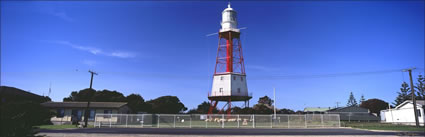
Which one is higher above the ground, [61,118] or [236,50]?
[236,50]

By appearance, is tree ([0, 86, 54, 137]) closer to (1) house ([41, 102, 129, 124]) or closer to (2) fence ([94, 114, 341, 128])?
(2) fence ([94, 114, 341, 128])

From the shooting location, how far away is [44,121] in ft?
21.2

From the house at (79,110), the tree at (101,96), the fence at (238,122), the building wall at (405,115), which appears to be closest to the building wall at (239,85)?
the fence at (238,122)

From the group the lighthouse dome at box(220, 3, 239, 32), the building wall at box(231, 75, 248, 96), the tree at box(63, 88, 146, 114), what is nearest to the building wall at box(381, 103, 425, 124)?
the building wall at box(231, 75, 248, 96)

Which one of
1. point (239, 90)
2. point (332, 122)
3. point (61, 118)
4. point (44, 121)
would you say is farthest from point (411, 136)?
point (61, 118)

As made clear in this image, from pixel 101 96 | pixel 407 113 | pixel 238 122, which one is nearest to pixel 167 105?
pixel 101 96

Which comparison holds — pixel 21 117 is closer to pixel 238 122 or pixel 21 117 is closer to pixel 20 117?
pixel 20 117

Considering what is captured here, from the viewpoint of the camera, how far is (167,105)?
2640 inches

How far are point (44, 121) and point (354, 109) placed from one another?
216 ft

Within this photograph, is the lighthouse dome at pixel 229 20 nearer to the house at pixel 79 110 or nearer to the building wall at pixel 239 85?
the building wall at pixel 239 85

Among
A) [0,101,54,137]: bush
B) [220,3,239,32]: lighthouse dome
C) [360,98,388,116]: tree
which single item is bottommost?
[360,98,388,116]: tree

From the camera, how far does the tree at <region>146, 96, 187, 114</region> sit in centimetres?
6393

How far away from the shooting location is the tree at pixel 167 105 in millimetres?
63931

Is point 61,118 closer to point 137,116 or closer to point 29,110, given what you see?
point 137,116
